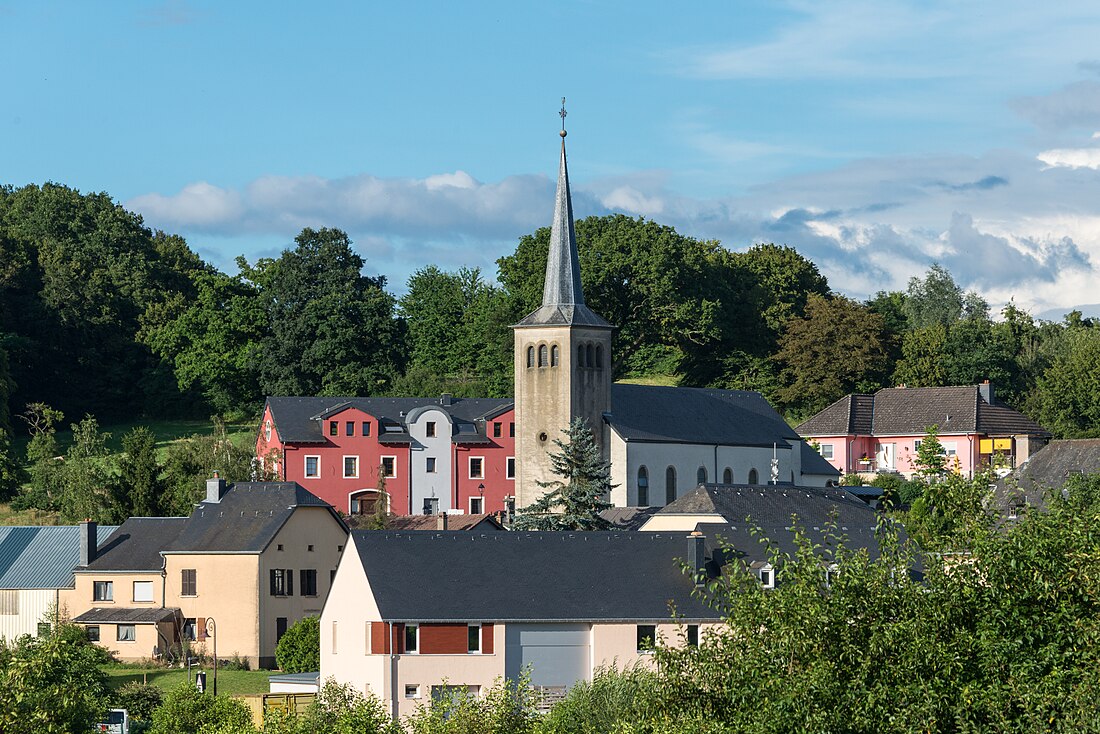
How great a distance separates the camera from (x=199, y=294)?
346 ft

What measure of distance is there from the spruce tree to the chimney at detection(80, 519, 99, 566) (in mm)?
14265

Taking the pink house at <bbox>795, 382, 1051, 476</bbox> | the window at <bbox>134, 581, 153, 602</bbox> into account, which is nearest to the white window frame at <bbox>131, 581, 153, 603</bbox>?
the window at <bbox>134, 581, 153, 602</bbox>

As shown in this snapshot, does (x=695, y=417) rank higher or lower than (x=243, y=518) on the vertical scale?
higher

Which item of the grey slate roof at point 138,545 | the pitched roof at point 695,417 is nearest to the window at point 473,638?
the grey slate roof at point 138,545

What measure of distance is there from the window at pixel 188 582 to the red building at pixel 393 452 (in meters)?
18.4

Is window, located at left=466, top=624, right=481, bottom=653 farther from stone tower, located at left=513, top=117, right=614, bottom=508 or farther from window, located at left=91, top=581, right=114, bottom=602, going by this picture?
stone tower, located at left=513, top=117, right=614, bottom=508

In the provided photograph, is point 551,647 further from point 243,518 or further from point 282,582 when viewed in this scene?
point 243,518

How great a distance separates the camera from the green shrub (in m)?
55.0

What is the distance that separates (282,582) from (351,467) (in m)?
20.2

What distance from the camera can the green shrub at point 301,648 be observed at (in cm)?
5500

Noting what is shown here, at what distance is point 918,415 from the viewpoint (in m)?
93.6

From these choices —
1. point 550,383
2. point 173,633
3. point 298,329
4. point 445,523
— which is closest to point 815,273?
point 298,329

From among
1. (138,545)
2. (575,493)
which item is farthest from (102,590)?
(575,493)

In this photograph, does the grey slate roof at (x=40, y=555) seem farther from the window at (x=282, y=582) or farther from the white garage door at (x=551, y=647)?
the white garage door at (x=551, y=647)
